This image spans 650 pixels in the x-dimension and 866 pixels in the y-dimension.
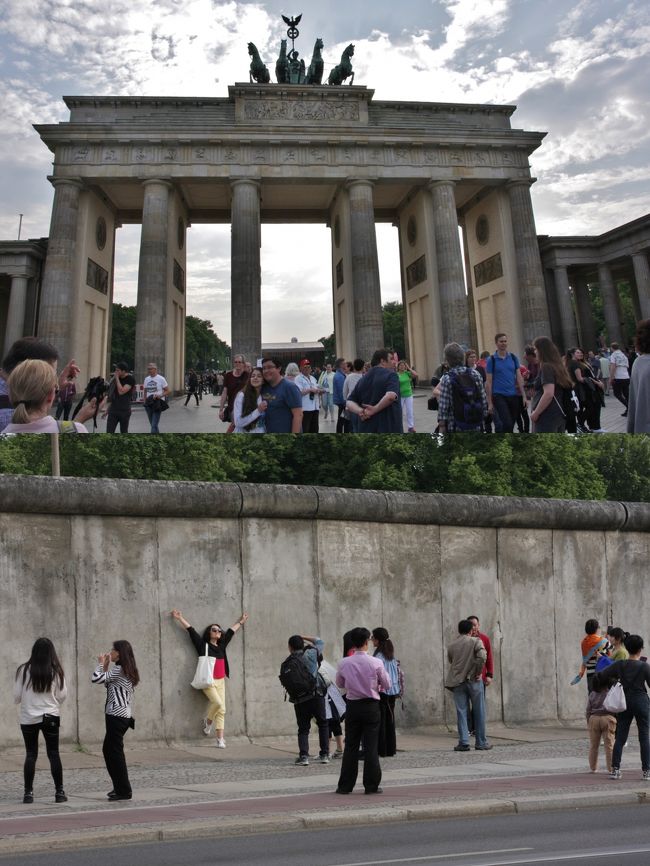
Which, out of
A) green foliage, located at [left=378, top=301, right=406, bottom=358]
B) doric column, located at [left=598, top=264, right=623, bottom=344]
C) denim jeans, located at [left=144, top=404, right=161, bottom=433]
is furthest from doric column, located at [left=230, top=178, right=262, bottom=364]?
green foliage, located at [left=378, top=301, right=406, bottom=358]

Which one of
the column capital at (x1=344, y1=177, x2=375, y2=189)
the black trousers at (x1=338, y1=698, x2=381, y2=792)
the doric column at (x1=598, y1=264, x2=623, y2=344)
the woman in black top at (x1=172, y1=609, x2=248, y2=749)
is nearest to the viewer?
the black trousers at (x1=338, y1=698, x2=381, y2=792)

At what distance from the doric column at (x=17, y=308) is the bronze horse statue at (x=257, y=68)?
65.7 ft

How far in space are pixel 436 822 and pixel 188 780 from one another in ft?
11.0

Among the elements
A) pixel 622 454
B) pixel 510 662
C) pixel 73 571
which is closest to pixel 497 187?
pixel 622 454

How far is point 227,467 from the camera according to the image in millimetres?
47562

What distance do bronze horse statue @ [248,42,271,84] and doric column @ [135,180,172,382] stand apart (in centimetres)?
1183

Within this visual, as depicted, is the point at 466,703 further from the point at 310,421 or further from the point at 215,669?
the point at 310,421

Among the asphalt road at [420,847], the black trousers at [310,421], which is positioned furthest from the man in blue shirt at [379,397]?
the black trousers at [310,421]

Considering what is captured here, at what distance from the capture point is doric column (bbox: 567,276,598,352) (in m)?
67.7

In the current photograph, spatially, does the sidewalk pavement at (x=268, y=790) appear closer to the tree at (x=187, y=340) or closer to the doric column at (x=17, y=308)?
the doric column at (x=17, y=308)

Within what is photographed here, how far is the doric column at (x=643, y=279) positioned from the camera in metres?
61.8

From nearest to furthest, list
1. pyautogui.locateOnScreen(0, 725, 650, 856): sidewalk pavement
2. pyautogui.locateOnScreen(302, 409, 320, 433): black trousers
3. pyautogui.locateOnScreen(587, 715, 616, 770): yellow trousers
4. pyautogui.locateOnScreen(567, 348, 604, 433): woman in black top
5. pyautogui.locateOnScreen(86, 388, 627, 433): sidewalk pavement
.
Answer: pyautogui.locateOnScreen(0, 725, 650, 856): sidewalk pavement, pyautogui.locateOnScreen(587, 715, 616, 770): yellow trousers, pyautogui.locateOnScreen(567, 348, 604, 433): woman in black top, pyautogui.locateOnScreen(302, 409, 320, 433): black trousers, pyautogui.locateOnScreen(86, 388, 627, 433): sidewalk pavement

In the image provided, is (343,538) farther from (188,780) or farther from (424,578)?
(188,780)

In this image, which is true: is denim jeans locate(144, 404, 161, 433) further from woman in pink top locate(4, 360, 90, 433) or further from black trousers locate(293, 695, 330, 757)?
woman in pink top locate(4, 360, 90, 433)
